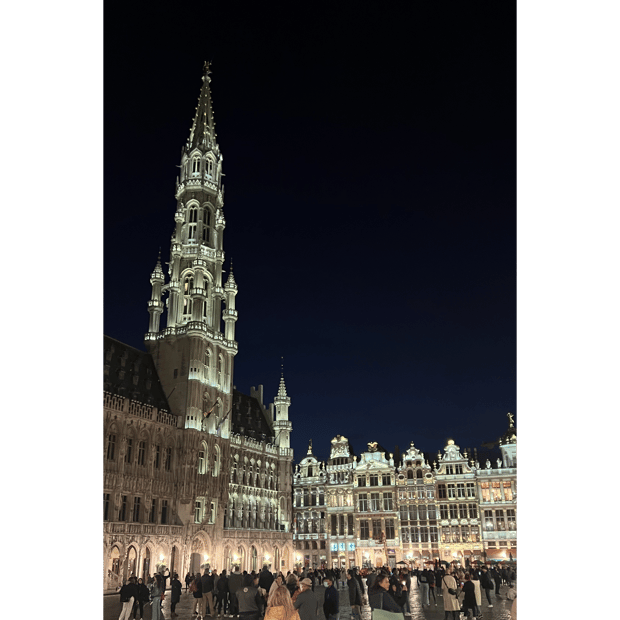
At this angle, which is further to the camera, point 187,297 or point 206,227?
point 206,227

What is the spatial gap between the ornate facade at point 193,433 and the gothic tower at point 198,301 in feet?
0.27

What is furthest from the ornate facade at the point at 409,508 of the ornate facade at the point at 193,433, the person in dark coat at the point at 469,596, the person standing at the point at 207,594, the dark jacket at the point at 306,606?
the dark jacket at the point at 306,606

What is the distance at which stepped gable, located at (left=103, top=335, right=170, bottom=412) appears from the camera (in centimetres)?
3662

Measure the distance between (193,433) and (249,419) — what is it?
573 inches

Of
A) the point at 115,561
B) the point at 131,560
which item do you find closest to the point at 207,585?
the point at 115,561

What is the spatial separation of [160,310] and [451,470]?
28266 millimetres

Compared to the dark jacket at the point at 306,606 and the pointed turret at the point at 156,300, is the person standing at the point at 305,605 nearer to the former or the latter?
the dark jacket at the point at 306,606

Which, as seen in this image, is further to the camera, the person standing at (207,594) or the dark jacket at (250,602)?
the person standing at (207,594)

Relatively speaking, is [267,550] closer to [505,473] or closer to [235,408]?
[235,408]

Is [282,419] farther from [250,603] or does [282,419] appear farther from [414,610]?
[250,603]

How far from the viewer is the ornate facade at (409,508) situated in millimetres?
47938

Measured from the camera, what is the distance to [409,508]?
5044cm

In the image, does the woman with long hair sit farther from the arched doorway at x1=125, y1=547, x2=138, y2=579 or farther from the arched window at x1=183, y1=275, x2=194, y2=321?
the arched window at x1=183, y1=275, x2=194, y2=321

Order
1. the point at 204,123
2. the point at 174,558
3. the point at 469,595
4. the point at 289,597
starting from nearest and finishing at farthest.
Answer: the point at 289,597
the point at 469,595
the point at 174,558
the point at 204,123
